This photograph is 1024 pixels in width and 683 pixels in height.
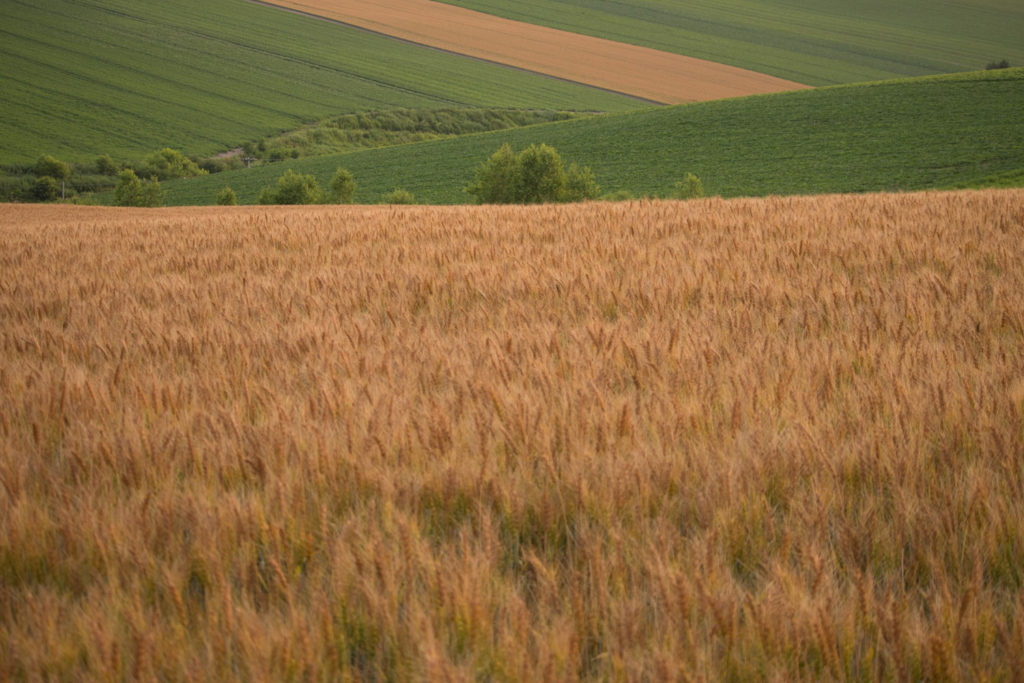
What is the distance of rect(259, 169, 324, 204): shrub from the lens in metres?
45.7

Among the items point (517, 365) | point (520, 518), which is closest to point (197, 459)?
point (520, 518)

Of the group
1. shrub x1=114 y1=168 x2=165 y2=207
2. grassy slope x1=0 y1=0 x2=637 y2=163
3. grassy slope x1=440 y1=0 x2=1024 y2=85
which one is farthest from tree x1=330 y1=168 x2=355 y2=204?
grassy slope x1=440 y1=0 x2=1024 y2=85

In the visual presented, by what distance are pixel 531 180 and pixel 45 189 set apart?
41253mm

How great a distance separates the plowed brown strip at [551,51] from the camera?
87188 mm

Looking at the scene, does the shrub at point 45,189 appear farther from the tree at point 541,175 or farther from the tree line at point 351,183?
the tree at point 541,175

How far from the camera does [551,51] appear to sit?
339ft

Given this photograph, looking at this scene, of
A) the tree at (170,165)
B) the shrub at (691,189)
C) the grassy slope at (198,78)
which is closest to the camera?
the shrub at (691,189)

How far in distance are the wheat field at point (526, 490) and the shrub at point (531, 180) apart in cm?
3330

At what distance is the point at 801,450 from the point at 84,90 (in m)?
86.4

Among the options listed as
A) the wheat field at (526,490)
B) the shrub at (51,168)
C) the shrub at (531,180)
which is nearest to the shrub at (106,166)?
the shrub at (51,168)

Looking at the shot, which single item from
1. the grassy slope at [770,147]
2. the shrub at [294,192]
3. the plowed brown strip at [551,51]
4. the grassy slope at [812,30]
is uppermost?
the grassy slope at [812,30]

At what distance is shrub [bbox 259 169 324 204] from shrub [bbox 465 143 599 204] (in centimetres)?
1427

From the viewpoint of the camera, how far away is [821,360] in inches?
86.3

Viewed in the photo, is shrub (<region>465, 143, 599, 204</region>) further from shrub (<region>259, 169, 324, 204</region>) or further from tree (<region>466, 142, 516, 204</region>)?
shrub (<region>259, 169, 324, 204</region>)
